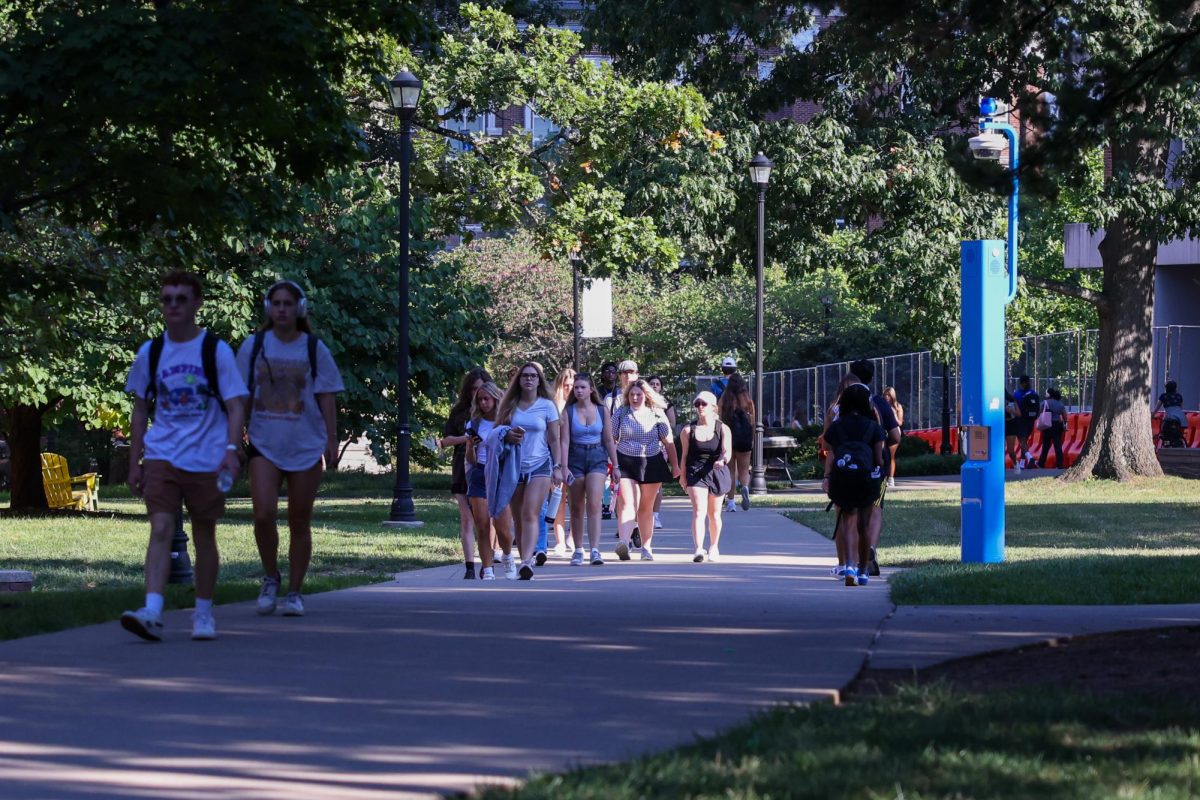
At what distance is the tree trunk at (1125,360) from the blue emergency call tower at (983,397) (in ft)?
51.5

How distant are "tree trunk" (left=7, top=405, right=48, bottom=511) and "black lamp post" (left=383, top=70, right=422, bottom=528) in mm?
7799

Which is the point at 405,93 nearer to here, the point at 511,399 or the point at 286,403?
the point at 511,399

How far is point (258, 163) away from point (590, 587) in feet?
12.8

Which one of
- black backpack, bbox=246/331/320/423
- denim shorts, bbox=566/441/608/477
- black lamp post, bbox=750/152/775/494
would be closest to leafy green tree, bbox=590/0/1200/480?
black lamp post, bbox=750/152/775/494

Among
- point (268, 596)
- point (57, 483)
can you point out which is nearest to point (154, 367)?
point (268, 596)

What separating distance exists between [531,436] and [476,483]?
22.9 inches

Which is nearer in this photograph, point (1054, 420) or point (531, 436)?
point (531, 436)

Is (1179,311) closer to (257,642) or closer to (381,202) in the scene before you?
(381,202)

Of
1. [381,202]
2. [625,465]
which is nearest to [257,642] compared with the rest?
[625,465]

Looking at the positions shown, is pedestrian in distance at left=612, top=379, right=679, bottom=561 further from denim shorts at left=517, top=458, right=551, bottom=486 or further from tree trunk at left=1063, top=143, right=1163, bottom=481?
tree trunk at left=1063, top=143, right=1163, bottom=481

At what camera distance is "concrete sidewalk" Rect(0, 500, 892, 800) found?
570cm

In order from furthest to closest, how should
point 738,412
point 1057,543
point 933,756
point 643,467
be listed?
1. point 738,412
2. point 1057,543
3. point 643,467
4. point 933,756

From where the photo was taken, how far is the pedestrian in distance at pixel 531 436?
14.3m

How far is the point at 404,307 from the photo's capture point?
76.7ft
